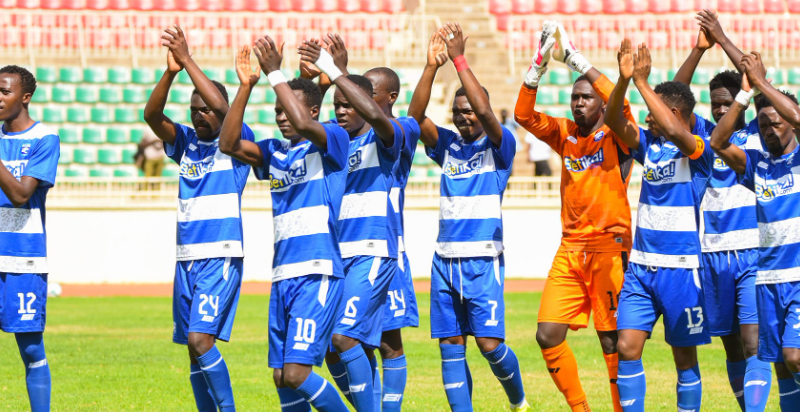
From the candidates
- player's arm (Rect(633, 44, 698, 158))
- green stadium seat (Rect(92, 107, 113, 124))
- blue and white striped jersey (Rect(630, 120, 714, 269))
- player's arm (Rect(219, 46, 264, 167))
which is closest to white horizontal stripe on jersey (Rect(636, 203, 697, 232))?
blue and white striped jersey (Rect(630, 120, 714, 269))

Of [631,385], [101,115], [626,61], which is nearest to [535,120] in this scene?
[626,61]

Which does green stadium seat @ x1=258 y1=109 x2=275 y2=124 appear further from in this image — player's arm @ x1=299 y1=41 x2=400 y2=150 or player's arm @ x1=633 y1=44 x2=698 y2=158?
player's arm @ x1=633 y1=44 x2=698 y2=158

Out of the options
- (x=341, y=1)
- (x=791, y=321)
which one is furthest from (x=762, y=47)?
(x=791, y=321)

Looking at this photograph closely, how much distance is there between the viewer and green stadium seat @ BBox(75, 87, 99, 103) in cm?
2348

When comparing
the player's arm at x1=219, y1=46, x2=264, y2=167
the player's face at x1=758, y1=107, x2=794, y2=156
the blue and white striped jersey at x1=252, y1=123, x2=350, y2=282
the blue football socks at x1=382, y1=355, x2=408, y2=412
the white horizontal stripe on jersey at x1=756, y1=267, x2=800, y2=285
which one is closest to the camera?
the blue and white striped jersey at x1=252, y1=123, x2=350, y2=282

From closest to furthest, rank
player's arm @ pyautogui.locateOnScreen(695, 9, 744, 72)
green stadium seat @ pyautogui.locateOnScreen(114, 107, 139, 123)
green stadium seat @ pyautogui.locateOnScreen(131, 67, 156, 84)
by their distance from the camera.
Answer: player's arm @ pyautogui.locateOnScreen(695, 9, 744, 72) < green stadium seat @ pyautogui.locateOnScreen(114, 107, 139, 123) < green stadium seat @ pyautogui.locateOnScreen(131, 67, 156, 84)

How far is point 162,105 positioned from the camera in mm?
7055

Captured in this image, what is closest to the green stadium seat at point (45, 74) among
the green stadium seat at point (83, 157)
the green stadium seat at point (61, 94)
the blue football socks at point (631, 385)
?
the green stadium seat at point (61, 94)

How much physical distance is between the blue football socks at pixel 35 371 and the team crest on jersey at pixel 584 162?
3984mm

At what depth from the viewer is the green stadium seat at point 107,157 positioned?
22.8 meters

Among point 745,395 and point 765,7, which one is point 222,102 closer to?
point 745,395

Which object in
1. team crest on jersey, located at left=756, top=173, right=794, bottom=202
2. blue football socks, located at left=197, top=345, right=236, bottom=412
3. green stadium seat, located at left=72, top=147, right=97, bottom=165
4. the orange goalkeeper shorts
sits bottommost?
blue football socks, located at left=197, top=345, right=236, bottom=412

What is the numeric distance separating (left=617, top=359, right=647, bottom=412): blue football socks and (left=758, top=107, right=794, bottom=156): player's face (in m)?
1.66

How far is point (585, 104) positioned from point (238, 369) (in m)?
4.96
